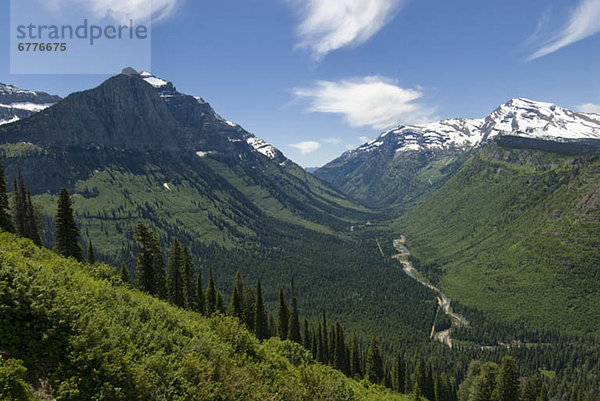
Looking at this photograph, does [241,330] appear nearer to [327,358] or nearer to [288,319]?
[288,319]

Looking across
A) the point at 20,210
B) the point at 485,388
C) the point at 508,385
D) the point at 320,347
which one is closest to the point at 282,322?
the point at 320,347

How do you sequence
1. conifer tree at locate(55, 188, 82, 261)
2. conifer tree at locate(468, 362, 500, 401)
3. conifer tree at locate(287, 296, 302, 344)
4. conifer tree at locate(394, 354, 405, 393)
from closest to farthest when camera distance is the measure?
conifer tree at locate(55, 188, 82, 261), conifer tree at locate(287, 296, 302, 344), conifer tree at locate(468, 362, 500, 401), conifer tree at locate(394, 354, 405, 393)

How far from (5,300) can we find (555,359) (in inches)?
9474

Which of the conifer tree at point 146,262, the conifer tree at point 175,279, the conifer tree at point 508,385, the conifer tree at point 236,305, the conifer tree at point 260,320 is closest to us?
the conifer tree at point 146,262

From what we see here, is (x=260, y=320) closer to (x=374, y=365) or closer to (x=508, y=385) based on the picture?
(x=374, y=365)

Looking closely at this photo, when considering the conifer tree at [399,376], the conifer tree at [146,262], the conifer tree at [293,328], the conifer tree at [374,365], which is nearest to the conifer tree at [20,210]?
the conifer tree at [146,262]

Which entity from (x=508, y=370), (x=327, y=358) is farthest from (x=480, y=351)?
(x=327, y=358)

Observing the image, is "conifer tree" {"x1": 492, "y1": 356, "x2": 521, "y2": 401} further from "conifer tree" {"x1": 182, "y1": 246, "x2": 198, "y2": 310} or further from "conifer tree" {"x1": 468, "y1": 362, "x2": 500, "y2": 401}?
"conifer tree" {"x1": 182, "y1": 246, "x2": 198, "y2": 310}

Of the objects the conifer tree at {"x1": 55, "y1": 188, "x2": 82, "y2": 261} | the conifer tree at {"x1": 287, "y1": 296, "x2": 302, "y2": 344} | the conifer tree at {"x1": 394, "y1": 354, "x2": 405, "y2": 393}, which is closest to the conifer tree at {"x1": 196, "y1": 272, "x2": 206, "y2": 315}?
the conifer tree at {"x1": 287, "y1": 296, "x2": 302, "y2": 344}

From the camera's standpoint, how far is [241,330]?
31.7 metres

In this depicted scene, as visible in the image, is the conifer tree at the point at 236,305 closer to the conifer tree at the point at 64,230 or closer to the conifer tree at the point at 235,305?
the conifer tree at the point at 235,305

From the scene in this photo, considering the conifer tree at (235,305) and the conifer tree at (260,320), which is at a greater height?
the conifer tree at (235,305)

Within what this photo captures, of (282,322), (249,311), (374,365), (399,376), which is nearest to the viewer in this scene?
(249,311)

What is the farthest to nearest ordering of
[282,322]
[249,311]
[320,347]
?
[320,347] < [282,322] < [249,311]
